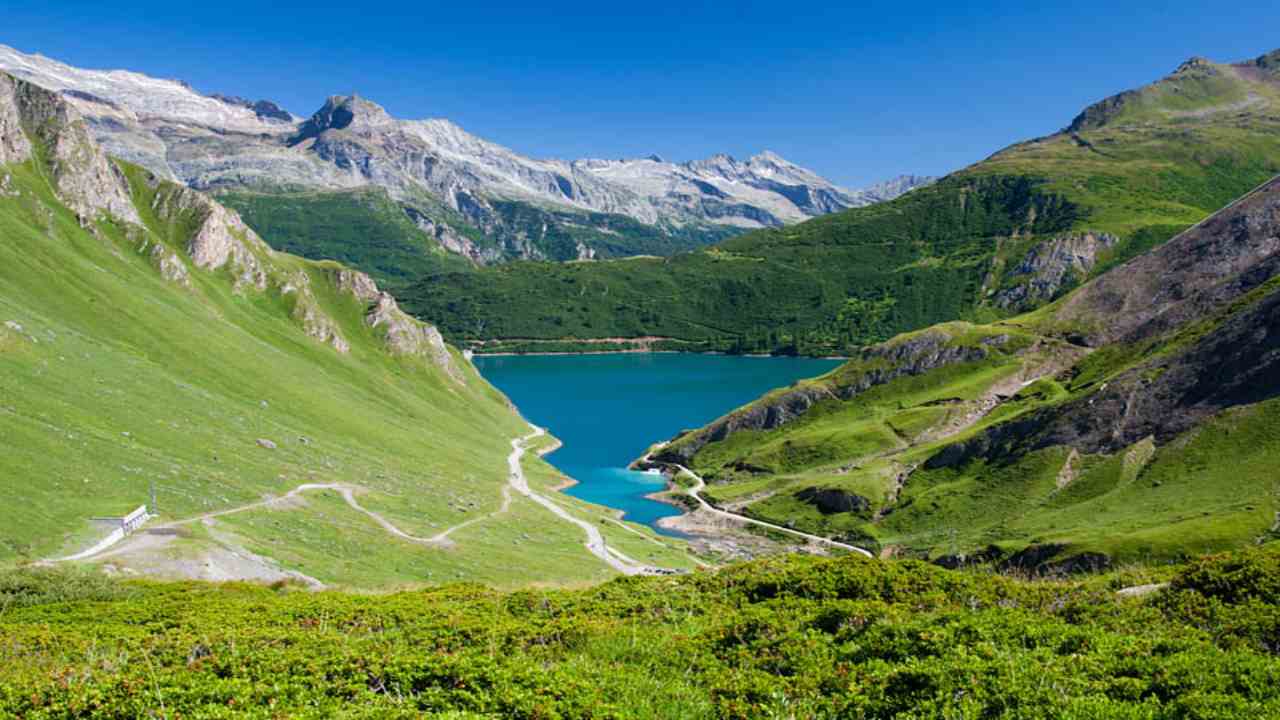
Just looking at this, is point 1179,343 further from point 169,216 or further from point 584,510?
point 169,216

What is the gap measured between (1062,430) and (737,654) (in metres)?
116

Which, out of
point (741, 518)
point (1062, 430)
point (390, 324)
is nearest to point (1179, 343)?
point (1062, 430)

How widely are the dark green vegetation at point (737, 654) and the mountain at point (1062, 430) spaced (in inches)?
2124

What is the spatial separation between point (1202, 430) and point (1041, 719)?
107811 millimetres

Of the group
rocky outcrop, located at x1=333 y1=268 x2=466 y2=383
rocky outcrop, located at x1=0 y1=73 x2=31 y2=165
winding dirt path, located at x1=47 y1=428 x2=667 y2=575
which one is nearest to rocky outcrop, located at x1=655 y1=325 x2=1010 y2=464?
winding dirt path, located at x1=47 y1=428 x2=667 y2=575

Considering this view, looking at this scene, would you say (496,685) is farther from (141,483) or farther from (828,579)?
(141,483)

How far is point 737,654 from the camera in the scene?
22.3 meters

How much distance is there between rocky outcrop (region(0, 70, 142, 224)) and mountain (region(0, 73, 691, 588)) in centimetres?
45

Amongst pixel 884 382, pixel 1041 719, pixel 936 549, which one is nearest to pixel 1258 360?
pixel 936 549

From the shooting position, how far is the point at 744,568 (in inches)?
1368

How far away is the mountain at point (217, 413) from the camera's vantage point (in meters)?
63.5

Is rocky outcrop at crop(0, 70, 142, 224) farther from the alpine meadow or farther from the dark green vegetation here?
the dark green vegetation

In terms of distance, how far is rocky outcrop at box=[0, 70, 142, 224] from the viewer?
147 m

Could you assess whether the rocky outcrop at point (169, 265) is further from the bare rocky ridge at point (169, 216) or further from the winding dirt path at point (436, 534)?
the winding dirt path at point (436, 534)
